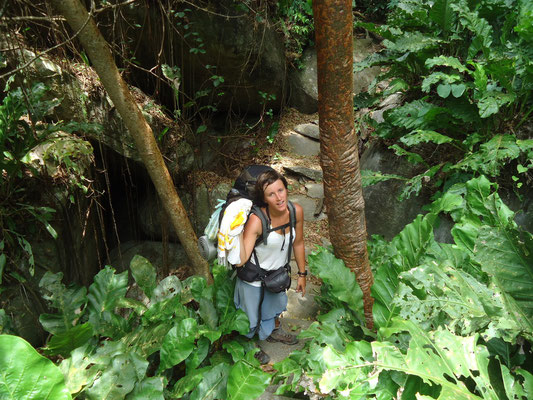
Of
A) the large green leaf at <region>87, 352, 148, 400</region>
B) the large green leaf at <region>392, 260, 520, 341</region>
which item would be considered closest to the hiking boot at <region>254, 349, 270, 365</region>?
the large green leaf at <region>87, 352, 148, 400</region>

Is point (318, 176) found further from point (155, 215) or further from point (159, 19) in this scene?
point (159, 19)

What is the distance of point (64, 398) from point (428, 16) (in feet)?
16.1

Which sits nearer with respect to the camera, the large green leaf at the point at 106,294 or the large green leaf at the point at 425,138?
the large green leaf at the point at 106,294

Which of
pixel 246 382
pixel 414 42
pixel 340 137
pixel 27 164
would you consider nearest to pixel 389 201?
pixel 414 42

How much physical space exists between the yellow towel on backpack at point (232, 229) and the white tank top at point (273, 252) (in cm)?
21

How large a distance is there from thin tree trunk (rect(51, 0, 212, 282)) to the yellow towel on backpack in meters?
0.83

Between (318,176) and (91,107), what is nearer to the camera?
(91,107)

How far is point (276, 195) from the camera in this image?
2.37m

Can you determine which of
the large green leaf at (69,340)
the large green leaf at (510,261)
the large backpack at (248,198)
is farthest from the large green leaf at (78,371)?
the large green leaf at (510,261)

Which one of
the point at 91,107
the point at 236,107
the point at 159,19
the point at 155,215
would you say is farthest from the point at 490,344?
the point at 236,107

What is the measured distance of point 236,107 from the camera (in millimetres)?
7215

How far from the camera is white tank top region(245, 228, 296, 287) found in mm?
2523

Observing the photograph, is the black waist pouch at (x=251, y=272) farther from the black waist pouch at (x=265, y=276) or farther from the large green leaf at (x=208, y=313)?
the large green leaf at (x=208, y=313)

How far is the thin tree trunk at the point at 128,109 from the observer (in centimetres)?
219
